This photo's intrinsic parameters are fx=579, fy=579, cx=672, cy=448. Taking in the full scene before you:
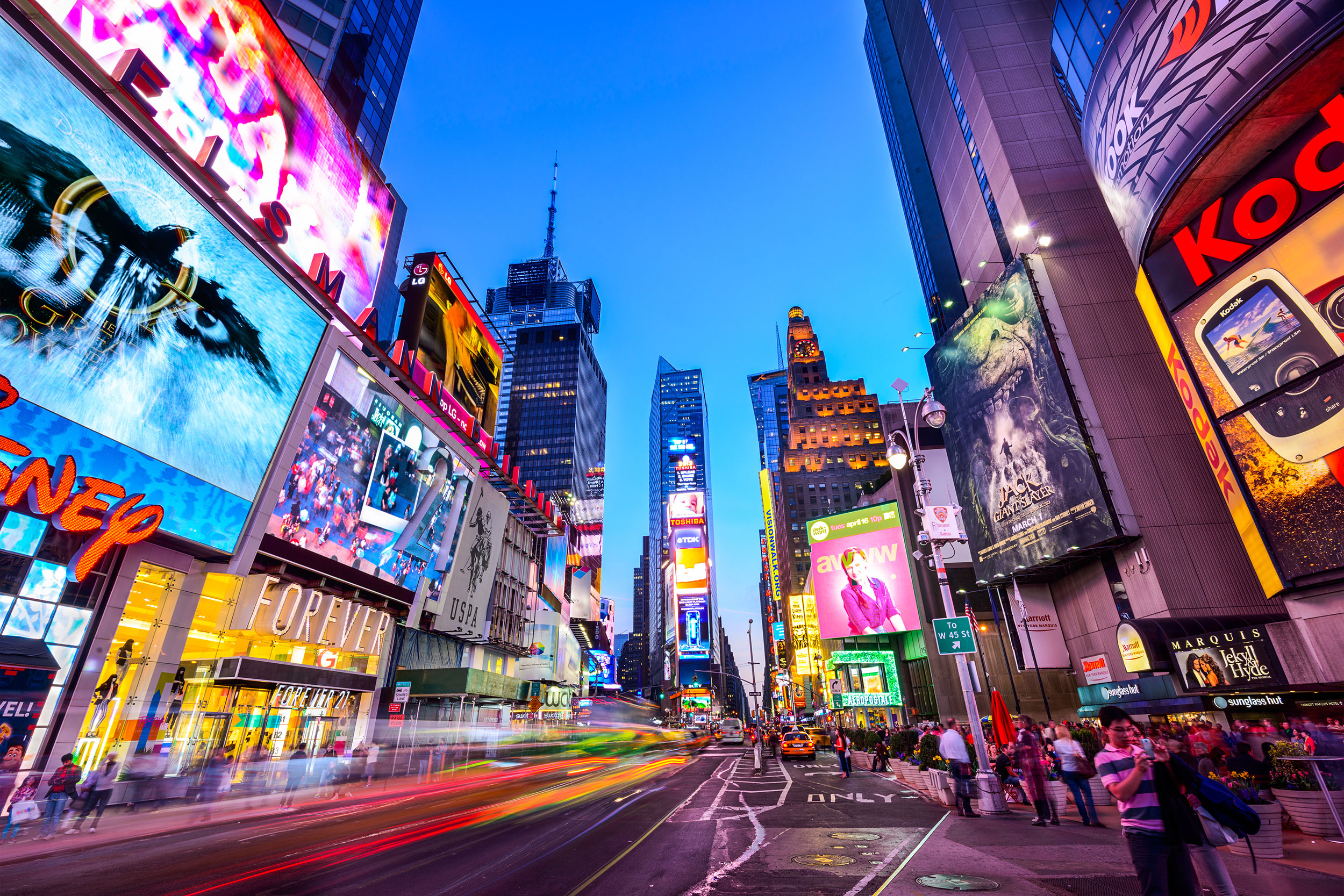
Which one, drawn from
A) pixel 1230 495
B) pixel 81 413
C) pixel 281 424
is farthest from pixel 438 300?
pixel 1230 495

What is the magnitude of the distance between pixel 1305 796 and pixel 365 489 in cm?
3454

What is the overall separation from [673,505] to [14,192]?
124488mm

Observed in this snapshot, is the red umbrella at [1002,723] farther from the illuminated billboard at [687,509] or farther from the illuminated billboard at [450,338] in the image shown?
the illuminated billboard at [687,509]

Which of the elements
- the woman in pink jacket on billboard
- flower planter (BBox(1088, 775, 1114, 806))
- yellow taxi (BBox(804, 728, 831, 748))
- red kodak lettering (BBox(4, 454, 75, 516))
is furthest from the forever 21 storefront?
yellow taxi (BBox(804, 728, 831, 748))

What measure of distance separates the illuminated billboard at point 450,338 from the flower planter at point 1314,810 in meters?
39.8

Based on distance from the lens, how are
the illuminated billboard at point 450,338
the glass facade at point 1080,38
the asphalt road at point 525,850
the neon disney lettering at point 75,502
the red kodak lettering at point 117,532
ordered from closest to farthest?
the asphalt road at point 525,850 → the neon disney lettering at point 75,502 → the red kodak lettering at point 117,532 → the glass facade at point 1080,38 → the illuminated billboard at point 450,338

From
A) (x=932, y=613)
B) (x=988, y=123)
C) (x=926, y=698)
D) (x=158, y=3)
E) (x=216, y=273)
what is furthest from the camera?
(x=926, y=698)

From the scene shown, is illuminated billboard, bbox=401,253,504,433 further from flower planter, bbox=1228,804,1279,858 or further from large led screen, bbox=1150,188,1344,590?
large led screen, bbox=1150,188,1344,590

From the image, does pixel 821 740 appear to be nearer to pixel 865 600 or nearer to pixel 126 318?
pixel 865 600

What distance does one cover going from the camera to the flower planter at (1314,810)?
29.2 ft

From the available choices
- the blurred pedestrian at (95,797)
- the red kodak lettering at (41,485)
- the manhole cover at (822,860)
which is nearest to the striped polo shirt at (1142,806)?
the manhole cover at (822,860)

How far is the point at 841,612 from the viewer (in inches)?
2108

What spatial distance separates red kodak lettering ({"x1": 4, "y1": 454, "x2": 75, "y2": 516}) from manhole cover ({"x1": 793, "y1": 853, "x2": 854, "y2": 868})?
2147 centimetres

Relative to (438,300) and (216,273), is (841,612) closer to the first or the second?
(438,300)
